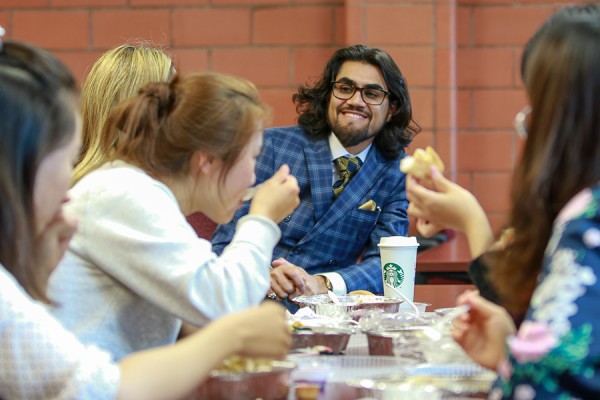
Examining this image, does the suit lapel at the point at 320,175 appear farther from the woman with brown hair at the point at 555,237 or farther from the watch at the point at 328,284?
the woman with brown hair at the point at 555,237

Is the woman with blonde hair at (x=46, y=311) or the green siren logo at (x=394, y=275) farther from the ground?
the woman with blonde hair at (x=46, y=311)

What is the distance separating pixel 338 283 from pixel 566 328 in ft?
4.75

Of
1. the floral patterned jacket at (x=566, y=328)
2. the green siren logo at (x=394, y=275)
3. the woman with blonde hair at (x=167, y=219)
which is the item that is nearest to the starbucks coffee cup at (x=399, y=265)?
the green siren logo at (x=394, y=275)

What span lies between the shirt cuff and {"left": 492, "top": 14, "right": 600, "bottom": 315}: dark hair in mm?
1244

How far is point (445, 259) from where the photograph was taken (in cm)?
292

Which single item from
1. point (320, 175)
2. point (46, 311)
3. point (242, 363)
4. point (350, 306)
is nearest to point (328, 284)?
point (320, 175)

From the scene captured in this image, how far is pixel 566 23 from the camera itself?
40.1 inches

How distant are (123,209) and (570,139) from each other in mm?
679

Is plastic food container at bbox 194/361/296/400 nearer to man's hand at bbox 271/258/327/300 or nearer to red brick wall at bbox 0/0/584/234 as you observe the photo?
man's hand at bbox 271/258/327/300

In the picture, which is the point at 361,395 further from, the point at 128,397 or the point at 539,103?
the point at 539,103

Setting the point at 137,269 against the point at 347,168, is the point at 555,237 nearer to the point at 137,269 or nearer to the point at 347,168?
the point at 137,269

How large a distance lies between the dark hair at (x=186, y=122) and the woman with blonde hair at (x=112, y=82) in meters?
0.43

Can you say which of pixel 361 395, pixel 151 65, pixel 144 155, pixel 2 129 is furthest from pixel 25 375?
pixel 151 65

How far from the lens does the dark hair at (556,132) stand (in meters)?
0.98
